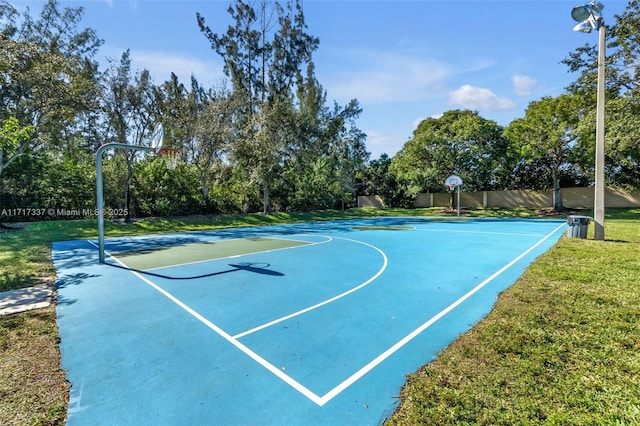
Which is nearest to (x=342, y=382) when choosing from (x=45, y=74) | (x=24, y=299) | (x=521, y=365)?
(x=521, y=365)

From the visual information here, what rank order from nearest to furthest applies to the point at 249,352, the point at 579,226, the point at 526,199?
the point at 249,352 → the point at 579,226 → the point at 526,199

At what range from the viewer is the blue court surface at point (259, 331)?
267 centimetres

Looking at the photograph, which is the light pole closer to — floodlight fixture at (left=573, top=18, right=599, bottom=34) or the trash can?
floodlight fixture at (left=573, top=18, right=599, bottom=34)

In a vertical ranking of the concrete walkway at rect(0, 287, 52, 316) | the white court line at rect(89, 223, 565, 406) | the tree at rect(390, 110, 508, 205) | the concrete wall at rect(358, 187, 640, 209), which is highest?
the tree at rect(390, 110, 508, 205)

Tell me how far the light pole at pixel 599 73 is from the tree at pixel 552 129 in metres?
13.6

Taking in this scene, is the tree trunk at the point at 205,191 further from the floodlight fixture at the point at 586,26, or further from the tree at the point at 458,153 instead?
the floodlight fixture at the point at 586,26

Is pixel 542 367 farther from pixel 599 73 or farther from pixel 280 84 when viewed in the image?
pixel 280 84

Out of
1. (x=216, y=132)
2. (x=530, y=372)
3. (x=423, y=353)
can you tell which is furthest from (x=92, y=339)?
(x=216, y=132)

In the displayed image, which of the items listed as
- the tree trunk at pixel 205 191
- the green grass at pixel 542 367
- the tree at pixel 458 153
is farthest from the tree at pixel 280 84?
the green grass at pixel 542 367

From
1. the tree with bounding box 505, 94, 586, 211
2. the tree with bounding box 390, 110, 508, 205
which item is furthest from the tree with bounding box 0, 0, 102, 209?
the tree with bounding box 505, 94, 586, 211

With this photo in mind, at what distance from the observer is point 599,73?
10.0 metres

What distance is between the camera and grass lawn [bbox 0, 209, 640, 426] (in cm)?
245

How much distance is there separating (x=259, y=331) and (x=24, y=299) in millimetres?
4343

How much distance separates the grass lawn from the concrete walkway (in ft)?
0.99
